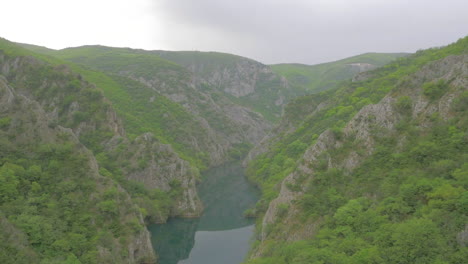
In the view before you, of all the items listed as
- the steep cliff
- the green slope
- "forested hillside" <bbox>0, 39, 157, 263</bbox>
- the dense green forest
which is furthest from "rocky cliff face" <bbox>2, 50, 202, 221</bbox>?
the steep cliff

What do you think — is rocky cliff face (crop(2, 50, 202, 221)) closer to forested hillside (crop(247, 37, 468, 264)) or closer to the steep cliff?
the steep cliff

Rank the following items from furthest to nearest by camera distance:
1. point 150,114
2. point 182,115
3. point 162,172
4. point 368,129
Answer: point 182,115
point 150,114
point 162,172
point 368,129

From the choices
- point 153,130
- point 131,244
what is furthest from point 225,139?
point 131,244

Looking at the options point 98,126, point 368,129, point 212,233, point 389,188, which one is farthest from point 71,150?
point 389,188

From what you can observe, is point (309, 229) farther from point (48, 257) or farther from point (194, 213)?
point (194, 213)

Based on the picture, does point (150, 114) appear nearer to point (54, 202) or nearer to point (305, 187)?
point (54, 202)

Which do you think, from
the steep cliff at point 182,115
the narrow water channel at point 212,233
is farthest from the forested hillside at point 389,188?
the steep cliff at point 182,115
